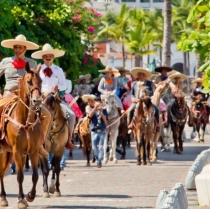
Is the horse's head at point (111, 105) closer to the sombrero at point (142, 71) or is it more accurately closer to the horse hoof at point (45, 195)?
the sombrero at point (142, 71)

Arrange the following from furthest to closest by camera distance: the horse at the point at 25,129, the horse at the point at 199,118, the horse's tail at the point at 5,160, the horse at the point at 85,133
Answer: the horse at the point at 199,118 < the horse at the point at 85,133 < the horse's tail at the point at 5,160 < the horse at the point at 25,129

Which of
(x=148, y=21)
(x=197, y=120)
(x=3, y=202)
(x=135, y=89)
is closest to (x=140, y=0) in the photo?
(x=148, y=21)

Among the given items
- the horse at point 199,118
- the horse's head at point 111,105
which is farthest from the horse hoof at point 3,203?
the horse at point 199,118

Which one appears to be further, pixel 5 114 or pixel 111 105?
pixel 111 105

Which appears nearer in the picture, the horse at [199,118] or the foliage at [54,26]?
the foliage at [54,26]

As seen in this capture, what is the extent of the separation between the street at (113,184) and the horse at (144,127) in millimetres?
466

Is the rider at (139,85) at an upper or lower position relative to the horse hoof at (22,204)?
upper

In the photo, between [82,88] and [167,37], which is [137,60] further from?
[82,88]

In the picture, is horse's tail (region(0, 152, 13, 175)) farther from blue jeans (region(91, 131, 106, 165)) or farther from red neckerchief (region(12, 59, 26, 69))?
blue jeans (region(91, 131, 106, 165))

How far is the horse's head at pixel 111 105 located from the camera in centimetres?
2742

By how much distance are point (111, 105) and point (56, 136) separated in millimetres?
8728

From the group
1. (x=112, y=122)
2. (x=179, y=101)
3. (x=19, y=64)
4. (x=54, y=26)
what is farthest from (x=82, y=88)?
(x=19, y=64)

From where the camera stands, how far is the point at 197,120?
3728 centimetres

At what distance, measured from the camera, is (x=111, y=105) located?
2773cm
